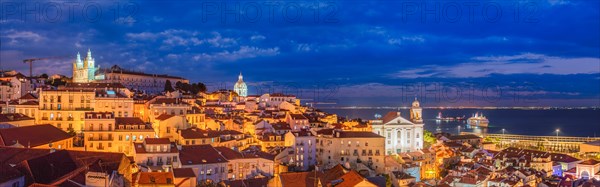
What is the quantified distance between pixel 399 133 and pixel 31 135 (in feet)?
97.3

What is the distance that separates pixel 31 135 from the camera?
25734mm

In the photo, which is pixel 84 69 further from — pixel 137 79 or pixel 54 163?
pixel 54 163

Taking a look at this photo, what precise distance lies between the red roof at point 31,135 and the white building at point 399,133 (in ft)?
84.9

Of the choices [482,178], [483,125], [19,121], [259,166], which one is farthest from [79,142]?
[483,125]

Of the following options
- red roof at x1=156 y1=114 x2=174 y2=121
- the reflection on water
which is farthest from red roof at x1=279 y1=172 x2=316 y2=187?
the reflection on water

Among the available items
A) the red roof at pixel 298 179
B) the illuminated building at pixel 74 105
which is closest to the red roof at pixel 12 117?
the illuminated building at pixel 74 105

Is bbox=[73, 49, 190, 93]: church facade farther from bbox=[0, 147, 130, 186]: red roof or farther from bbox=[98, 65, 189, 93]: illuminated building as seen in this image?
Answer: bbox=[0, 147, 130, 186]: red roof

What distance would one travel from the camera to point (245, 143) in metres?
35.6

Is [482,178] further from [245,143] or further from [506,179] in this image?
[245,143]

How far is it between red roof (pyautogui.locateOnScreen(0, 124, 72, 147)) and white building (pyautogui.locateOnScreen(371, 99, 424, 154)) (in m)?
25.9

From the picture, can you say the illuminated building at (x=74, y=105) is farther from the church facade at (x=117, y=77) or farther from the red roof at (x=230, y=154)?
the church facade at (x=117, y=77)

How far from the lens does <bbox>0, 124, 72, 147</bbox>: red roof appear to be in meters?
24.1

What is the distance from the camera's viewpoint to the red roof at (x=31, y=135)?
79.2 ft

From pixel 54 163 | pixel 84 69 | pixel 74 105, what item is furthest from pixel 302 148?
pixel 84 69
